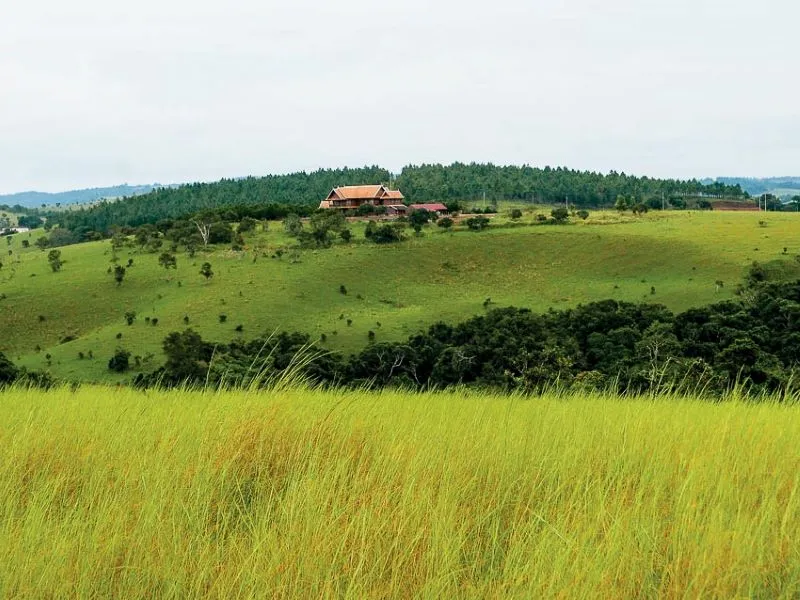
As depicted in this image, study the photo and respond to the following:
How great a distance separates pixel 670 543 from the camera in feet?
10.6

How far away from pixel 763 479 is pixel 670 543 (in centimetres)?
139

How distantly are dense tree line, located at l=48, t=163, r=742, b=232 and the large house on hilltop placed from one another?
1752 cm

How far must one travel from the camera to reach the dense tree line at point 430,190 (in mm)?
147625

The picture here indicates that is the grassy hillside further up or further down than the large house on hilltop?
further down

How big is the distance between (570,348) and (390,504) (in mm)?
38592

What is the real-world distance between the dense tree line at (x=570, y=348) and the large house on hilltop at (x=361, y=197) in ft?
225

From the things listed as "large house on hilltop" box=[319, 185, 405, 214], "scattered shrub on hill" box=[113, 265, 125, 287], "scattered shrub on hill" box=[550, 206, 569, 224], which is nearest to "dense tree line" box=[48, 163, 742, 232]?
"large house on hilltop" box=[319, 185, 405, 214]

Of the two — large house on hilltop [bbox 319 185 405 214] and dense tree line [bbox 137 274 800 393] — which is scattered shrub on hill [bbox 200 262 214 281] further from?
large house on hilltop [bbox 319 185 405 214]

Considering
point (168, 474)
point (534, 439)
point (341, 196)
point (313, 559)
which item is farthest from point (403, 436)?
point (341, 196)

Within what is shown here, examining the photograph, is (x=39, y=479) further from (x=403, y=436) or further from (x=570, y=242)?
(x=570, y=242)

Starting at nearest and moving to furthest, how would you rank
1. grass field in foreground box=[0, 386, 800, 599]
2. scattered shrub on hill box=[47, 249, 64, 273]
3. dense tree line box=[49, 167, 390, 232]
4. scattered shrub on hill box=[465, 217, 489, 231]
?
grass field in foreground box=[0, 386, 800, 599], scattered shrub on hill box=[47, 249, 64, 273], scattered shrub on hill box=[465, 217, 489, 231], dense tree line box=[49, 167, 390, 232]

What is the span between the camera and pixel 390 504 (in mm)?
3729

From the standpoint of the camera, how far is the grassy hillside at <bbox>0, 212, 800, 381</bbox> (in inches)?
2410

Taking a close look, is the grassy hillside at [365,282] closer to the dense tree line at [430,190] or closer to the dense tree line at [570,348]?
the dense tree line at [570,348]
